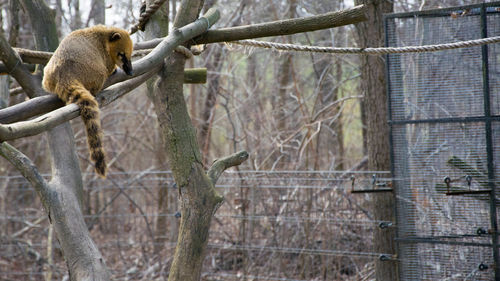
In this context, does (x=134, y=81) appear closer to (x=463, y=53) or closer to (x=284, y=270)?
(x=463, y=53)

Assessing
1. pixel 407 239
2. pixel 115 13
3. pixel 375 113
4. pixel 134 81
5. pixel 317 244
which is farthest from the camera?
pixel 115 13

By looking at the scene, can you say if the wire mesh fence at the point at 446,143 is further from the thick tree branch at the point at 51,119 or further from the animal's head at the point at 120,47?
the thick tree branch at the point at 51,119

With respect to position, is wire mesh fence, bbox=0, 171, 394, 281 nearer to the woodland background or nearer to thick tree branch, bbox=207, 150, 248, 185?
the woodland background

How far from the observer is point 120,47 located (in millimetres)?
3281

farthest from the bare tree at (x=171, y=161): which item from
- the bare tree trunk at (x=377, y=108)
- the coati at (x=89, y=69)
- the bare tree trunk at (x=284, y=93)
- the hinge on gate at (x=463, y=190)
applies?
the bare tree trunk at (x=284, y=93)

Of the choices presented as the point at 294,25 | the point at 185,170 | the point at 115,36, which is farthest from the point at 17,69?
the point at 294,25

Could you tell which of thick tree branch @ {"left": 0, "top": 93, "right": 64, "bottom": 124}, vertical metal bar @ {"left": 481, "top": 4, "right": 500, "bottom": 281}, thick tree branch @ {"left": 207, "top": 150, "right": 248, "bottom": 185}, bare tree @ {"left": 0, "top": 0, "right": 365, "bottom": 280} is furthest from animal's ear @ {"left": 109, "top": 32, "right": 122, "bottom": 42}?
vertical metal bar @ {"left": 481, "top": 4, "right": 500, "bottom": 281}

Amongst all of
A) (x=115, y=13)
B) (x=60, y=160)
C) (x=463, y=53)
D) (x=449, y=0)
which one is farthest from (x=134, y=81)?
(x=115, y=13)

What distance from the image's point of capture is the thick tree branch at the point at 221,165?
348cm

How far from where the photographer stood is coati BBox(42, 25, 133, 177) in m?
2.48

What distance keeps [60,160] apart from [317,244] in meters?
3.52

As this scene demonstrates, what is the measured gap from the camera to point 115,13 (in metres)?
8.38

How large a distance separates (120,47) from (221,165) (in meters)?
0.98

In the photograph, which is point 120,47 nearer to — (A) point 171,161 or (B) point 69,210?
(A) point 171,161
